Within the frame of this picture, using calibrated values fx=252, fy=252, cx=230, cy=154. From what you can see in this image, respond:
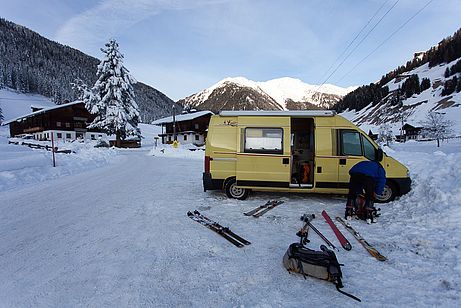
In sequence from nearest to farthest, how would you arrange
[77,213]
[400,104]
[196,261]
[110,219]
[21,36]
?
[196,261]
[110,219]
[77,213]
[400,104]
[21,36]

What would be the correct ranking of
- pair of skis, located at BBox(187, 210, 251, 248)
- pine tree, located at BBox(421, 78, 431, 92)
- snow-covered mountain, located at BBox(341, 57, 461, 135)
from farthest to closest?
pine tree, located at BBox(421, 78, 431, 92) → snow-covered mountain, located at BBox(341, 57, 461, 135) → pair of skis, located at BBox(187, 210, 251, 248)

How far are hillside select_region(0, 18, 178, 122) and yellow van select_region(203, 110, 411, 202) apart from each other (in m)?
135

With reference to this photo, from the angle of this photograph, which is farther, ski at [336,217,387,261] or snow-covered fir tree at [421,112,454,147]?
snow-covered fir tree at [421,112,454,147]

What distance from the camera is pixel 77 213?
6266 millimetres

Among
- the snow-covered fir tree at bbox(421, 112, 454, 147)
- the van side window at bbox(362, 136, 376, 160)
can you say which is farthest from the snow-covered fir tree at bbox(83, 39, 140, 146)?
the snow-covered fir tree at bbox(421, 112, 454, 147)

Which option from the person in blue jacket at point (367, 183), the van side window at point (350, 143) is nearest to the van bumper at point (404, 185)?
the van side window at point (350, 143)

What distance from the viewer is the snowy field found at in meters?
3.09

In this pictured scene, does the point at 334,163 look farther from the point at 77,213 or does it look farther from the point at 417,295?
the point at 77,213

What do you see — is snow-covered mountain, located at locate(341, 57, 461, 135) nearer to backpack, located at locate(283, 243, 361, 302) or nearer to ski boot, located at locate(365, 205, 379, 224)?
ski boot, located at locate(365, 205, 379, 224)

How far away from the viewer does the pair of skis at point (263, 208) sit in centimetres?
628

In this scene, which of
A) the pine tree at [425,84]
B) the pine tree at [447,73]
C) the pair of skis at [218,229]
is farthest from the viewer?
the pine tree at [425,84]

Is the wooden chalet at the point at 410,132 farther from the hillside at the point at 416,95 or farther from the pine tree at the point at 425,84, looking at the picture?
the pine tree at the point at 425,84

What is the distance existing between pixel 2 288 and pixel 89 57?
200212 mm

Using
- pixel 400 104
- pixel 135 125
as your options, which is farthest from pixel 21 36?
pixel 400 104
